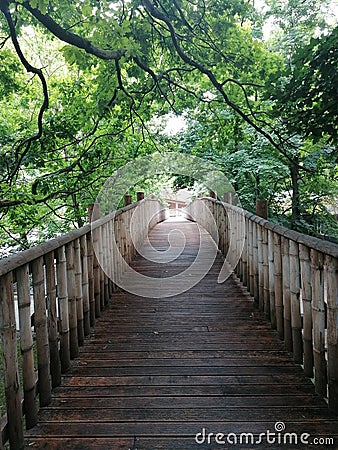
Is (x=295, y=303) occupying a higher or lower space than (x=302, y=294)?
lower

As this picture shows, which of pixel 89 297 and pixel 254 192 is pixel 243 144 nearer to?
pixel 254 192

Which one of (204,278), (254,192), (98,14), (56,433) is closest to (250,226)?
(204,278)

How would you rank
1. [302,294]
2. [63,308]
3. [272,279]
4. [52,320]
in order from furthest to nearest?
[272,279] < [63,308] < [302,294] < [52,320]

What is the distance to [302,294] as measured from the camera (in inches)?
97.4

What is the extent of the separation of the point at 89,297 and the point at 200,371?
1.25 meters

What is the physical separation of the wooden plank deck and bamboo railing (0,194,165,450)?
4.6 inches

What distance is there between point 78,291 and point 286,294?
1432mm

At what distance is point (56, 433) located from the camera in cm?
197

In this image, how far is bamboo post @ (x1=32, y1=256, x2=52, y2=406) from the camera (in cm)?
216

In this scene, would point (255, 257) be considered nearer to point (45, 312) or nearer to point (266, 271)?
point (266, 271)

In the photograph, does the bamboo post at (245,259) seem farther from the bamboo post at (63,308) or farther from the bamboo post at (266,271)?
the bamboo post at (63,308)

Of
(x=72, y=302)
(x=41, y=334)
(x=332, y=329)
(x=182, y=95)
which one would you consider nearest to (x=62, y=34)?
(x=72, y=302)

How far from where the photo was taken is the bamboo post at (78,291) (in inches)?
116

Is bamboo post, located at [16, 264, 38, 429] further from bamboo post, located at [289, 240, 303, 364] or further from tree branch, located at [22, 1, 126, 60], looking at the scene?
tree branch, located at [22, 1, 126, 60]
